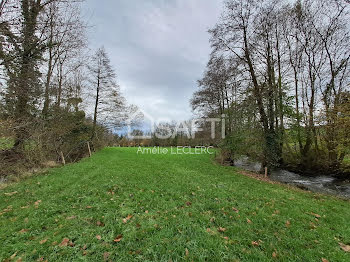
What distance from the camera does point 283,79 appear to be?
10.9m

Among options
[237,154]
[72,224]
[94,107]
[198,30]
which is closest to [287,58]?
[198,30]

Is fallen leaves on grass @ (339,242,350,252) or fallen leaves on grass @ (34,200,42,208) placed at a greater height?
fallen leaves on grass @ (34,200,42,208)

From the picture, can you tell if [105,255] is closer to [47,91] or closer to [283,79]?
[47,91]

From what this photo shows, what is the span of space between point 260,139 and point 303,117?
4.33 meters

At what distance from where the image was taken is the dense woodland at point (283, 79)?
859 cm

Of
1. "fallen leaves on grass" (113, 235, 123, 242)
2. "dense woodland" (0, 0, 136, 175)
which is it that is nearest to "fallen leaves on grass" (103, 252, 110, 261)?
"fallen leaves on grass" (113, 235, 123, 242)

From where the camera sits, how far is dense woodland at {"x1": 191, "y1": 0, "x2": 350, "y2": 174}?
8586 millimetres

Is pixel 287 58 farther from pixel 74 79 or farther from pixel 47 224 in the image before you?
pixel 74 79

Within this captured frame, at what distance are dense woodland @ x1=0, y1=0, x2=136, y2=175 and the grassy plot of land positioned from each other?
369 cm

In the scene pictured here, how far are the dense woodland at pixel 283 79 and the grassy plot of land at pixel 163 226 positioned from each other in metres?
4.99

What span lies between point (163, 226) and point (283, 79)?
13.0 meters
